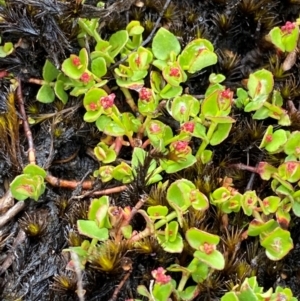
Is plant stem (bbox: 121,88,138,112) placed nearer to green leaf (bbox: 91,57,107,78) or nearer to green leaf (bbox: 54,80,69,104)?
green leaf (bbox: 91,57,107,78)

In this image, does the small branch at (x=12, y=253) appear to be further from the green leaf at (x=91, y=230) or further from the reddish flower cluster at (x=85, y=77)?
the reddish flower cluster at (x=85, y=77)

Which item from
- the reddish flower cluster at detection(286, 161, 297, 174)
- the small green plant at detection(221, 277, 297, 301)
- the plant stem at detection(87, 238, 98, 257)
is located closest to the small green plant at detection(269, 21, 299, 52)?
the reddish flower cluster at detection(286, 161, 297, 174)

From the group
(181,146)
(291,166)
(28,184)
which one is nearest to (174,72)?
(181,146)

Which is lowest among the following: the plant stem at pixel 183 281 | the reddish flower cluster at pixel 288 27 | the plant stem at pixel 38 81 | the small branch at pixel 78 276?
the plant stem at pixel 183 281

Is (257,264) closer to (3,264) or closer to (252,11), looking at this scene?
(3,264)

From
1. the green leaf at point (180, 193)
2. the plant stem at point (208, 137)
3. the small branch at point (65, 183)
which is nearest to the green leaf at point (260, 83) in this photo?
the plant stem at point (208, 137)

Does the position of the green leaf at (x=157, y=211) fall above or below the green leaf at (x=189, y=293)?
above
